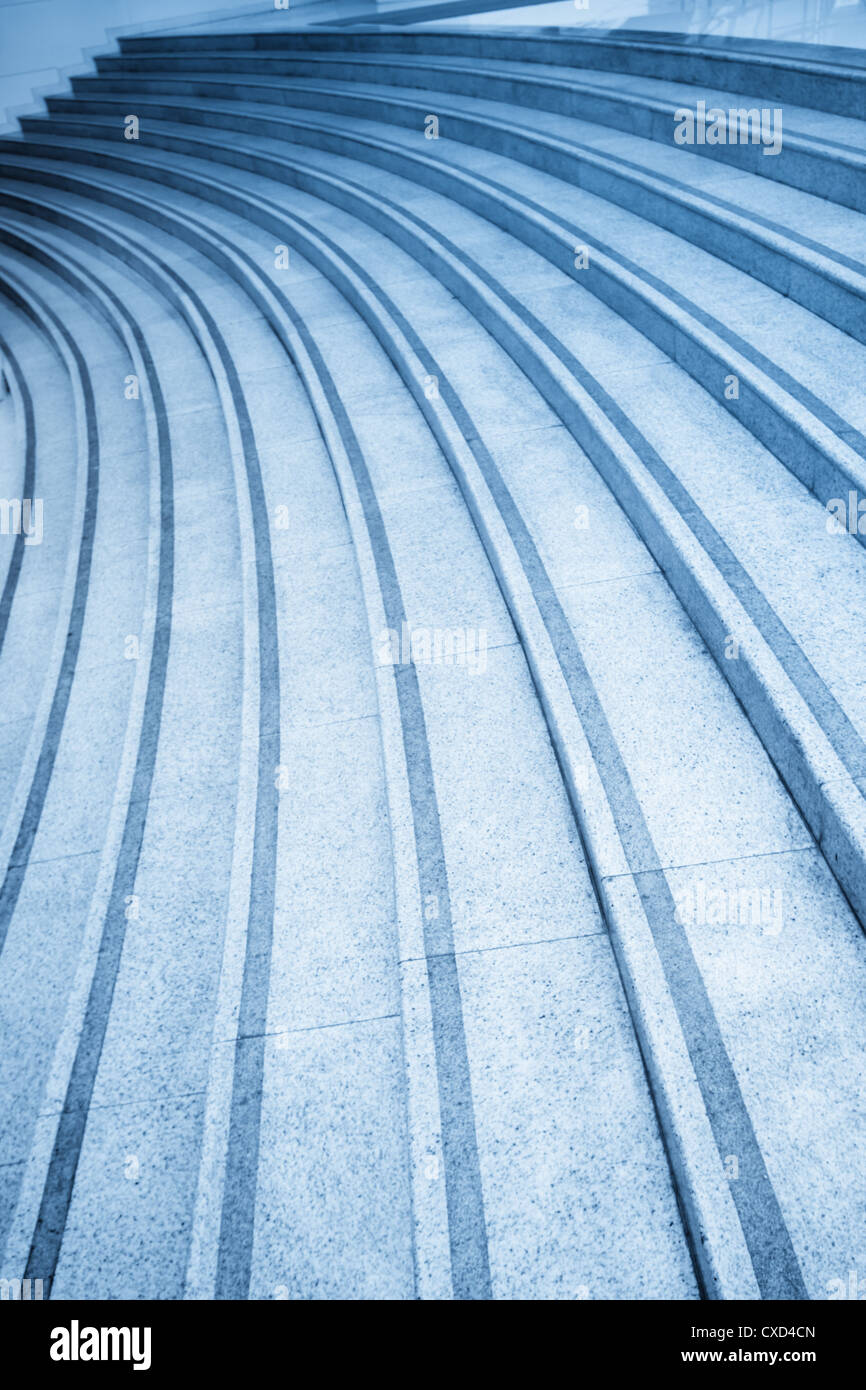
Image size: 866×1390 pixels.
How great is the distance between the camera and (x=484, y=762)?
3.59 metres

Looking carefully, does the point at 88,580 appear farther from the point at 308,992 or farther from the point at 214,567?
the point at 308,992

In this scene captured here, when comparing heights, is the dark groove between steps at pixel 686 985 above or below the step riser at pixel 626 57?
below

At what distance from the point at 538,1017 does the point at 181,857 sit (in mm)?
1783

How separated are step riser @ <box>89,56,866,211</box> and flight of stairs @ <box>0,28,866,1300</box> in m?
0.05

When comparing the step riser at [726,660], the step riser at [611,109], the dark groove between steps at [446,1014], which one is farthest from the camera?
the step riser at [611,109]

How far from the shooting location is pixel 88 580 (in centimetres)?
598

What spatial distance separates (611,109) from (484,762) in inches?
237

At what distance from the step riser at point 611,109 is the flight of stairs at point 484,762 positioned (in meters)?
0.05

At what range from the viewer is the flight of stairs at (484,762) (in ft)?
8.10

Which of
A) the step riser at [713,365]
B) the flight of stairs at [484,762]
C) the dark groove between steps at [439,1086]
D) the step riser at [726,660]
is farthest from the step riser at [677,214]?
the dark groove between steps at [439,1086]

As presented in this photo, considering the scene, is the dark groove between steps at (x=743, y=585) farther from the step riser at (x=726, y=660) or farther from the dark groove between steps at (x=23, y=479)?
the dark groove between steps at (x=23, y=479)

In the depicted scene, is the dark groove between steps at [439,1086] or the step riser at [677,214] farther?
the step riser at [677,214]

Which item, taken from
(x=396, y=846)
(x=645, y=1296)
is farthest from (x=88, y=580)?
(x=645, y=1296)

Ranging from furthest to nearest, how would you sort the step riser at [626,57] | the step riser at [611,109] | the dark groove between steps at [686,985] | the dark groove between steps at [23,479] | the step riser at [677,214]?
the dark groove between steps at [23,479], the step riser at [626,57], the step riser at [611,109], the step riser at [677,214], the dark groove between steps at [686,985]
